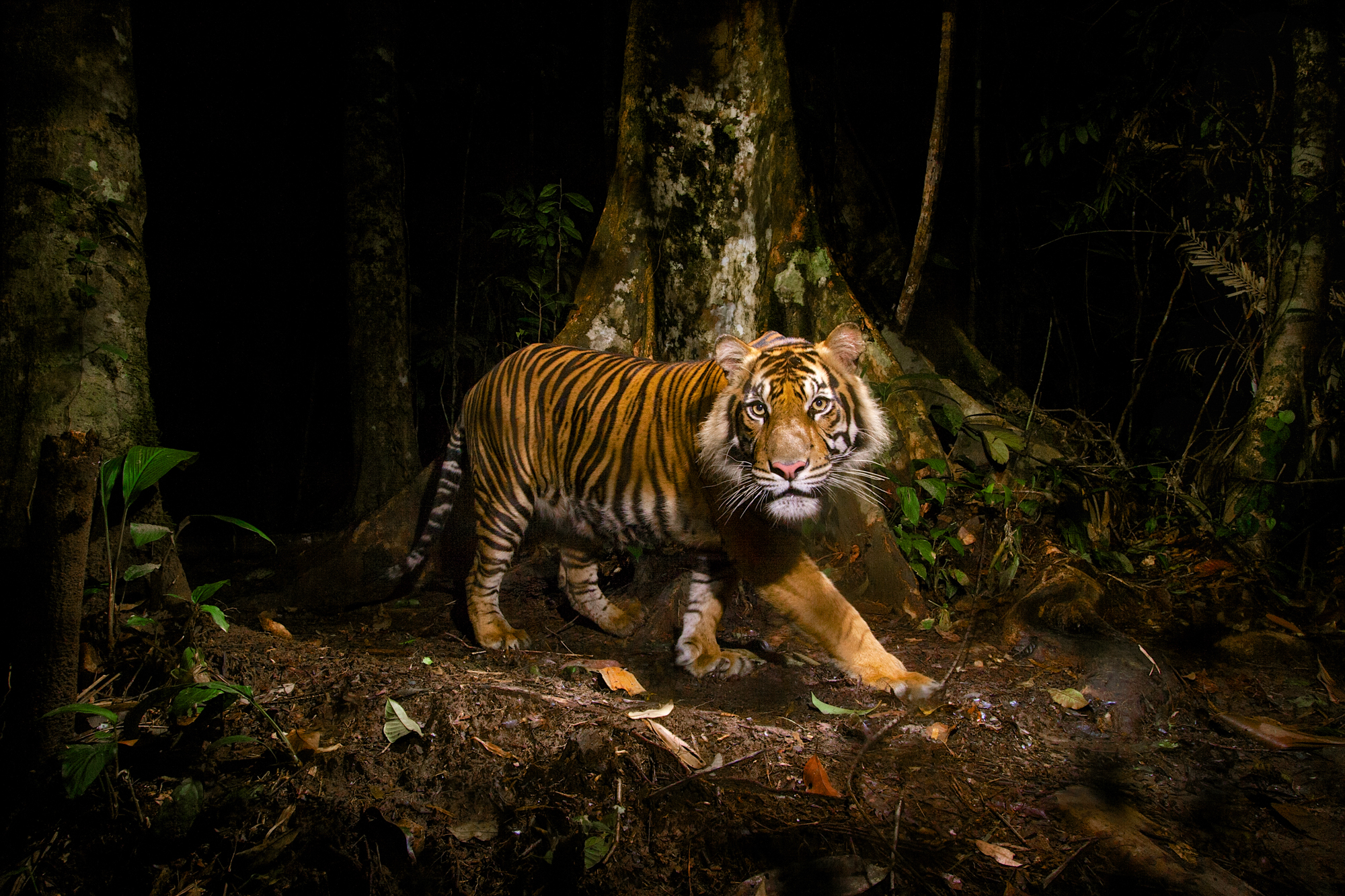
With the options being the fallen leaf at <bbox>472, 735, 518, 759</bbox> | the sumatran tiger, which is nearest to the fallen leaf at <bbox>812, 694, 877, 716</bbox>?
the sumatran tiger

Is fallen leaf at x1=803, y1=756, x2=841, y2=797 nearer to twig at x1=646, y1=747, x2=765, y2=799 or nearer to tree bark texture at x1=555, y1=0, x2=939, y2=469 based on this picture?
twig at x1=646, y1=747, x2=765, y2=799

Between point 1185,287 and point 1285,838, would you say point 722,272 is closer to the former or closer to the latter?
point 1285,838

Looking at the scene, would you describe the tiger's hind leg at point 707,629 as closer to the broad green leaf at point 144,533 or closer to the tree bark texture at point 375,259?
the broad green leaf at point 144,533

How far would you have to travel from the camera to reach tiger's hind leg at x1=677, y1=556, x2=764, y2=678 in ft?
11.5

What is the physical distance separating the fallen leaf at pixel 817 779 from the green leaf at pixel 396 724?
4.07 ft

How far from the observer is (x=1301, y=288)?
4352 mm

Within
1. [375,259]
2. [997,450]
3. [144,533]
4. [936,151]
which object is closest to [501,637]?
[144,533]

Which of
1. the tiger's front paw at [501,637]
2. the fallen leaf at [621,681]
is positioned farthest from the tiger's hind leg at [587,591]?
the fallen leaf at [621,681]

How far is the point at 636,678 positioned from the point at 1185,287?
881cm

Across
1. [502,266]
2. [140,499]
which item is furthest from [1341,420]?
[502,266]

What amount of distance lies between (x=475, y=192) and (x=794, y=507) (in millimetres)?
9106

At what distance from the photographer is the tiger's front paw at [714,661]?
3.48m

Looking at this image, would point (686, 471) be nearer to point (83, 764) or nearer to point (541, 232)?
point (83, 764)

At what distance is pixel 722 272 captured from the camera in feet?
15.9
